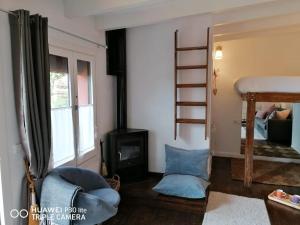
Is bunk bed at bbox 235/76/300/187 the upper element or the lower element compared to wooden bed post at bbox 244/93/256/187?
upper

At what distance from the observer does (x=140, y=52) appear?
13.0 feet

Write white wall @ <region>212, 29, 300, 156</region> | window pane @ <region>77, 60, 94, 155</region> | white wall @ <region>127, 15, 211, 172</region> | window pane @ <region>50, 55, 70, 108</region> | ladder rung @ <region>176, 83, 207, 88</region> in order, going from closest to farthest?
window pane @ <region>50, 55, 70, 108</region> < window pane @ <region>77, 60, 94, 155</region> < ladder rung @ <region>176, 83, 207, 88</region> < white wall @ <region>127, 15, 211, 172</region> < white wall @ <region>212, 29, 300, 156</region>

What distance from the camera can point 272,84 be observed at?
3.54 m

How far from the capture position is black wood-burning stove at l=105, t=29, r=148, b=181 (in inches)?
146

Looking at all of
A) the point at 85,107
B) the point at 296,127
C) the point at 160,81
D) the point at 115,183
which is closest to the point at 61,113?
the point at 85,107

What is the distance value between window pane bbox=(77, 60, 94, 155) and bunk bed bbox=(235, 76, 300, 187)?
2329 mm

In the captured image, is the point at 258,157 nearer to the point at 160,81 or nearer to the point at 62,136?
the point at 160,81

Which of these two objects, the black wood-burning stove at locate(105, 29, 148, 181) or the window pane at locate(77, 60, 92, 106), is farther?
the black wood-burning stove at locate(105, 29, 148, 181)

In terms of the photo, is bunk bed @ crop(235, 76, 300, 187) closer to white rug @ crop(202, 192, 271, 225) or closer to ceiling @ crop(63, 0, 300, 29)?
white rug @ crop(202, 192, 271, 225)

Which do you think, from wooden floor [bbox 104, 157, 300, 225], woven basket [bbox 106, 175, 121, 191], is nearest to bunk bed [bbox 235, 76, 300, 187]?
wooden floor [bbox 104, 157, 300, 225]

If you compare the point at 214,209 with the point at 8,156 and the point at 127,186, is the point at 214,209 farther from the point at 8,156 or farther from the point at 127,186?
the point at 8,156

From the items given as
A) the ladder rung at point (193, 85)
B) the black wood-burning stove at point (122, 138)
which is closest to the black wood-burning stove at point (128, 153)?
the black wood-burning stove at point (122, 138)

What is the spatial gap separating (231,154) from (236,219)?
9.10 feet

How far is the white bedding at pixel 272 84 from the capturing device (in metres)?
3.49
